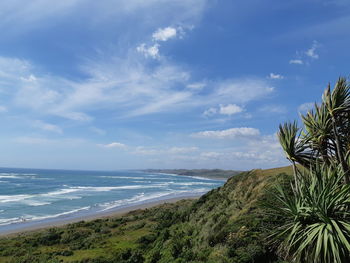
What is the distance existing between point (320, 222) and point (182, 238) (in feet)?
34.4

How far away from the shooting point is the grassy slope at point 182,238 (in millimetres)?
10180

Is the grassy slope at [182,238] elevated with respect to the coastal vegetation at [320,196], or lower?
lower

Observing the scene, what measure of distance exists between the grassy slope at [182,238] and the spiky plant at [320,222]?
1.05 meters

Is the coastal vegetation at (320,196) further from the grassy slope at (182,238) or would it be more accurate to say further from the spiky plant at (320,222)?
the grassy slope at (182,238)

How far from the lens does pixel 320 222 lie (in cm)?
594

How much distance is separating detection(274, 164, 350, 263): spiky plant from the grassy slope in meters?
1.05

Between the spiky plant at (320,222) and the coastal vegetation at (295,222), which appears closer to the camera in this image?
the spiky plant at (320,222)

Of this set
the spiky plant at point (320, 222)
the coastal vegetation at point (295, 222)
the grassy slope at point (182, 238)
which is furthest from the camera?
the grassy slope at point (182, 238)

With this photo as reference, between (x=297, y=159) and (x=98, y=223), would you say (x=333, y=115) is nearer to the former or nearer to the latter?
(x=297, y=159)

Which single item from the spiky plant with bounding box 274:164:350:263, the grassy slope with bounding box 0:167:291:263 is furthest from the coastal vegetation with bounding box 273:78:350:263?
the grassy slope with bounding box 0:167:291:263

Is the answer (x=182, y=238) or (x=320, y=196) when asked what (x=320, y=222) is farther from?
Result: (x=182, y=238)

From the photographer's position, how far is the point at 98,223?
2958 cm

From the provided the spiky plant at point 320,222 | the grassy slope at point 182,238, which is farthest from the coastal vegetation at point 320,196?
the grassy slope at point 182,238

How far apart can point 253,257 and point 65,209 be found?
3991 cm
